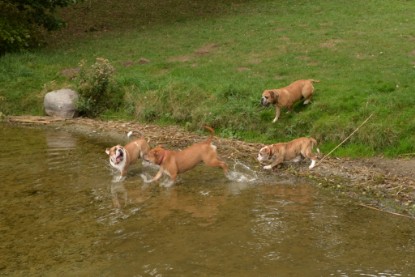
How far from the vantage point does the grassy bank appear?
15.4 m

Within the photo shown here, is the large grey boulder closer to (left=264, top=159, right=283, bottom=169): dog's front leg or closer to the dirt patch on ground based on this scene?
the dirt patch on ground

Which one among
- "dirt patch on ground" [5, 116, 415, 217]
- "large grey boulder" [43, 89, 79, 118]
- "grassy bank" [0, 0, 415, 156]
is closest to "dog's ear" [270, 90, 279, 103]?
"grassy bank" [0, 0, 415, 156]

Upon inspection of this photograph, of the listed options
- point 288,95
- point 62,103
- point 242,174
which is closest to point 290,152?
point 242,174

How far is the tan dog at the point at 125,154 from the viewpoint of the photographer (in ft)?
42.2

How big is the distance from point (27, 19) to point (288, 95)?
13149 mm

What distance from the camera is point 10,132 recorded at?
1744 cm

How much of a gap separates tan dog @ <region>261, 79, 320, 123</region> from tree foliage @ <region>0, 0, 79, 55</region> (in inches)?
450

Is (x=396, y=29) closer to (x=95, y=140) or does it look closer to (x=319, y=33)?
(x=319, y=33)

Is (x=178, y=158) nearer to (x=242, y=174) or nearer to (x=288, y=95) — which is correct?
(x=242, y=174)

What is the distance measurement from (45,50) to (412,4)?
15.6 metres

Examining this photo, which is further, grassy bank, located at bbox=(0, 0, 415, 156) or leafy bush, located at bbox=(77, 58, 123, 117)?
leafy bush, located at bbox=(77, 58, 123, 117)

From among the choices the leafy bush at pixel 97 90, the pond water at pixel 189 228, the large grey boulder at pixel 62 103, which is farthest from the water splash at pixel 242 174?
the large grey boulder at pixel 62 103

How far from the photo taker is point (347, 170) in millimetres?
13102

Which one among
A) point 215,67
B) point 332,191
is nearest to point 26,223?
point 332,191
